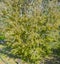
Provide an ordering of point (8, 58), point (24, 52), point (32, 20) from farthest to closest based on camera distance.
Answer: point (8, 58) → point (24, 52) → point (32, 20)

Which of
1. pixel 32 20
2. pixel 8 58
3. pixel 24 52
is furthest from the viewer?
pixel 8 58

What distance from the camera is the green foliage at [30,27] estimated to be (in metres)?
10.3

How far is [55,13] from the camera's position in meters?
10.4

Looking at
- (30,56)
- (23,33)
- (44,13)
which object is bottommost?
(30,56)

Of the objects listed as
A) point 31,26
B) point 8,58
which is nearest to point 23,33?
point 31,26

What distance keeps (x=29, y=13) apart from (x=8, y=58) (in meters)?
3.67

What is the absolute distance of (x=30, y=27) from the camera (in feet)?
33.8

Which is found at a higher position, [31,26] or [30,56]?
[31,26]

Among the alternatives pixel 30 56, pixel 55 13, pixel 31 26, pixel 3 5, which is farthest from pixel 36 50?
pixel 3 5

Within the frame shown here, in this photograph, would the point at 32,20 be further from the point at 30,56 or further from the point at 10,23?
the point at 30,56

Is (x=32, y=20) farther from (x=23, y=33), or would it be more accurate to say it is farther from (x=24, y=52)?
(x=24, y=52)

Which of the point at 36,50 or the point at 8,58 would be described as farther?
the point at 8,58

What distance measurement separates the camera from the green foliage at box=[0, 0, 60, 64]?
405 inches

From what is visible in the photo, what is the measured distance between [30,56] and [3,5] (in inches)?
117
